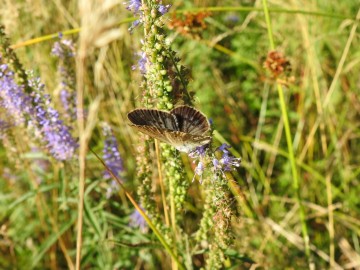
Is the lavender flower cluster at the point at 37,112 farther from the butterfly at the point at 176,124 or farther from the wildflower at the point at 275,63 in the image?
the wildflower at the point at 275,63

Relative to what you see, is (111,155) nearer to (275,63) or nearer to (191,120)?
(275,63)

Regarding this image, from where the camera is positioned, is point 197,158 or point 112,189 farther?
point 112,189

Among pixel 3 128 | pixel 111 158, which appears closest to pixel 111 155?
pixel 111 158

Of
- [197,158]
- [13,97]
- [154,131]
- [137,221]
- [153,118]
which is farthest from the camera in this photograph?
[137,221]

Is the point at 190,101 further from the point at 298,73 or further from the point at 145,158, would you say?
the point at 298,73

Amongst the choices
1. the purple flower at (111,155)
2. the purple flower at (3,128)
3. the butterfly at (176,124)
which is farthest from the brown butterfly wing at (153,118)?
the purple flower at (3,128)

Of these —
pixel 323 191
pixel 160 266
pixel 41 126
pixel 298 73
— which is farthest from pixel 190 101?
pixel 298 73
